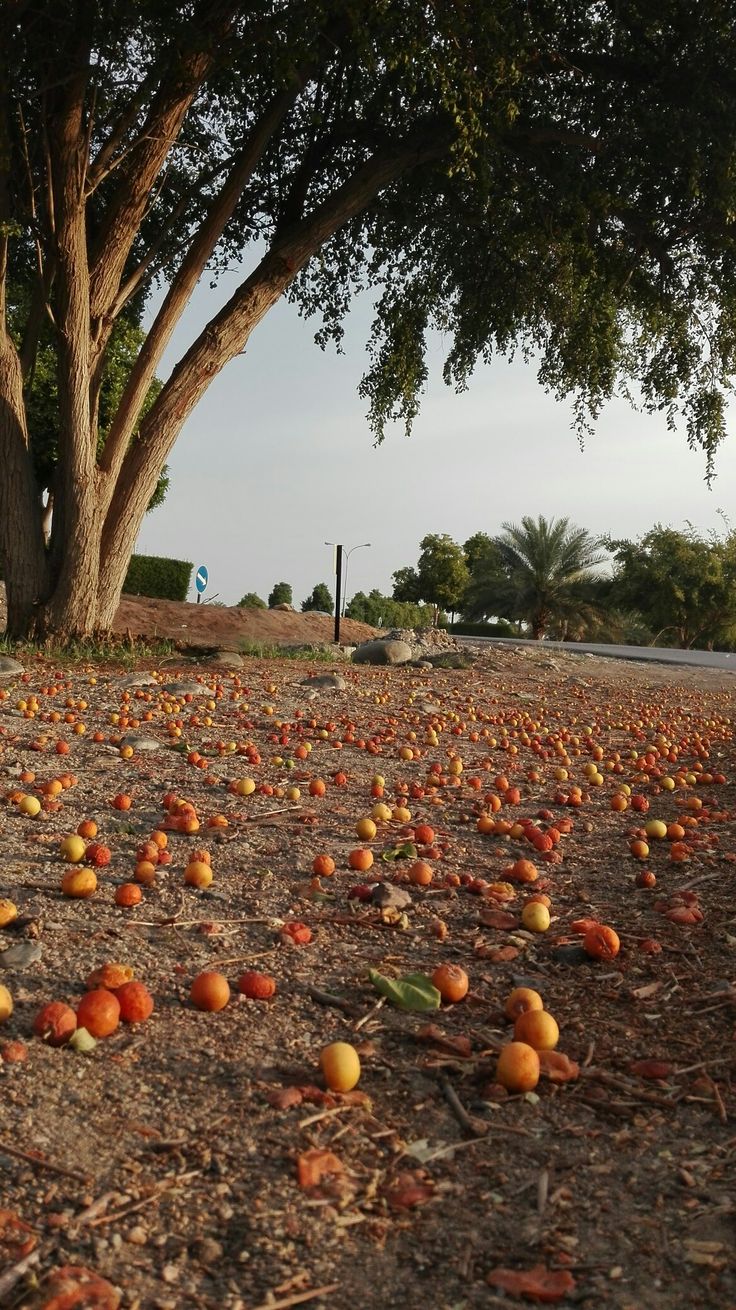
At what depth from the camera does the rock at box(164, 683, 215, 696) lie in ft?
30.8

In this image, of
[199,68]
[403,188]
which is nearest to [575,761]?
[199,68]

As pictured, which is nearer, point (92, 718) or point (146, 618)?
point (92, 718)

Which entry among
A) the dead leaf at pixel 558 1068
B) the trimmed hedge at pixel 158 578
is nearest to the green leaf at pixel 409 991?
the dead leaf at pixel 558 1068

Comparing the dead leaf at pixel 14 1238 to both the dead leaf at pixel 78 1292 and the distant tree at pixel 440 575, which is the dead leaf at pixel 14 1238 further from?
the distant tree at pixel 440 575

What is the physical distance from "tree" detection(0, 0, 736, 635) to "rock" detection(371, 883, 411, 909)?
8307mm

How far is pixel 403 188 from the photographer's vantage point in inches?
546

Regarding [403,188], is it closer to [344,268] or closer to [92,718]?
[344,268]

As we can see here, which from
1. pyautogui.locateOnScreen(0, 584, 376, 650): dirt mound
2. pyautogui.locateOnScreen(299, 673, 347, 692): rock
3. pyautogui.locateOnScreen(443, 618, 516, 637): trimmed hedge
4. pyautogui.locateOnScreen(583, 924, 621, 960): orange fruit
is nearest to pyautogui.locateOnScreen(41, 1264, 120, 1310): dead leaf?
pyautogui.locateOnScreen(583, 924, 621, 960): orange fruit

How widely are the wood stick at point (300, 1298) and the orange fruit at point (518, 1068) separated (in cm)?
89

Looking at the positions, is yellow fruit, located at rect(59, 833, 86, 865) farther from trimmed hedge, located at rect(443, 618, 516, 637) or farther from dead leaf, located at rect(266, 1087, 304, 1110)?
trimmed hedge, located at rect(443, 618, 516, 637)

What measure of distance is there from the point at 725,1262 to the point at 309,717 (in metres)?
7.19

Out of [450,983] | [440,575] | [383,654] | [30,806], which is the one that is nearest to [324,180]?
[383,654]

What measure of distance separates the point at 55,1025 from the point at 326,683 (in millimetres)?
8365

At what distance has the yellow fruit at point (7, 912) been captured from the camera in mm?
3613
